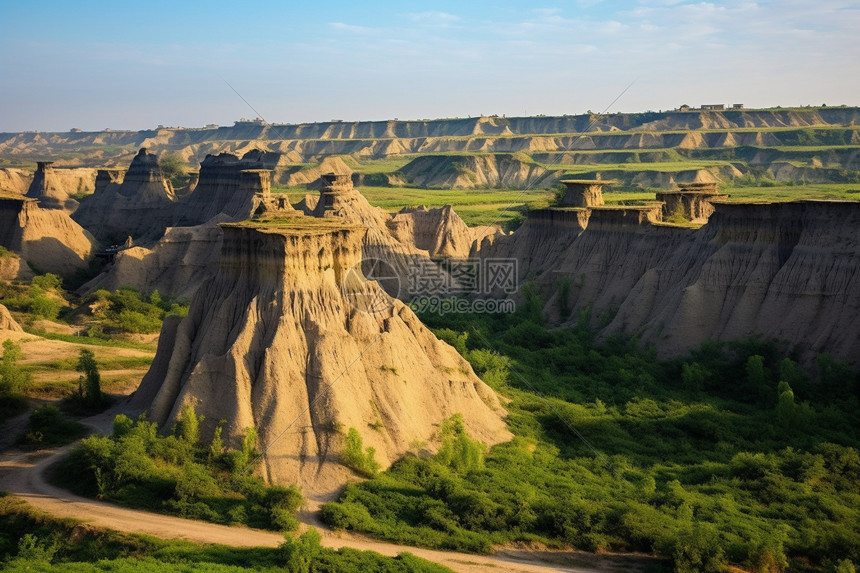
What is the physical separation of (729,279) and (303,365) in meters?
23.8

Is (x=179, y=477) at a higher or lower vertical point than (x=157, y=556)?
higher

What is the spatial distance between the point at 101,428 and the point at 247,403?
631 centimetres

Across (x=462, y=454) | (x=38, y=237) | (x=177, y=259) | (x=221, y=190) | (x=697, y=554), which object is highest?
(x=221, y=190)

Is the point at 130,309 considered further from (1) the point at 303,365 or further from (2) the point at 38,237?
(1) the point at 303,365

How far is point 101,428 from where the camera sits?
28.4 meters

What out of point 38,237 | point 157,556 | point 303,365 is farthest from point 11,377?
point 38,237

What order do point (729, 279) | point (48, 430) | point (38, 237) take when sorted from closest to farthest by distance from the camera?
1. point (48, 430)
2. point (729, 279)
3. point (38, 237)

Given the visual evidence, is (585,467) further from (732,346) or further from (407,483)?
(732,346)

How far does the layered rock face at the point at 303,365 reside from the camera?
25.7 metres

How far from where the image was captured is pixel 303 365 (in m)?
27.0

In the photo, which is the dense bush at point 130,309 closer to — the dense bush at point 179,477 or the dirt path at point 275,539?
the dense bush at point 179,477

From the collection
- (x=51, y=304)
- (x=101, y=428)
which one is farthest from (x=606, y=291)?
(x=51, y=304)

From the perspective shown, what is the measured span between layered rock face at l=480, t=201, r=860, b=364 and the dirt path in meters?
19.6

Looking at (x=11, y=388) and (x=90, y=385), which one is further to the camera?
(x=90, y=385)
